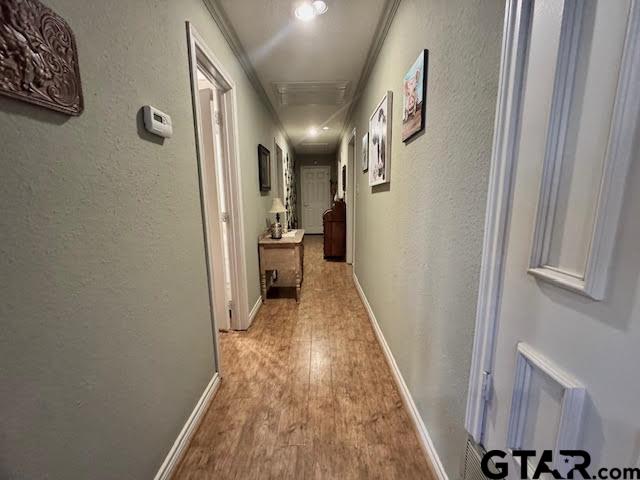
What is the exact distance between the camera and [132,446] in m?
0.90

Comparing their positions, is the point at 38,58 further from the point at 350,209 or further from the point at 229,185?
the point at 350,209

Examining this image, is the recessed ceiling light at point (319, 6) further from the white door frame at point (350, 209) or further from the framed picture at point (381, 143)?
the white door frame at point (350, 209)

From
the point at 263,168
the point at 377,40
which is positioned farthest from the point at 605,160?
the point at 263,168

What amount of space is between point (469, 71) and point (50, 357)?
1.39 m

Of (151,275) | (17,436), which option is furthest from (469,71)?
(17,436)

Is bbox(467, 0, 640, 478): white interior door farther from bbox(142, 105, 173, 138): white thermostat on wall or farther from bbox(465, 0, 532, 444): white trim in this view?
bbox(142, 105, 173, 138): white thermostat on wall

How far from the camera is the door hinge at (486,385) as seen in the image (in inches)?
27.8

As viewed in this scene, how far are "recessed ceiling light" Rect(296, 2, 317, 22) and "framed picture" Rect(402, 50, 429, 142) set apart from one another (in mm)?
734

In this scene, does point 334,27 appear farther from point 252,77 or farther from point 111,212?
point 111,212

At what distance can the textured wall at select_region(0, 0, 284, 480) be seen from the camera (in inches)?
22.5

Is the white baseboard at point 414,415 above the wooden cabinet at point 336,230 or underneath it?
underneath

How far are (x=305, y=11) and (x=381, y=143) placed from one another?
907mm

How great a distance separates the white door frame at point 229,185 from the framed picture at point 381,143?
1091 mm

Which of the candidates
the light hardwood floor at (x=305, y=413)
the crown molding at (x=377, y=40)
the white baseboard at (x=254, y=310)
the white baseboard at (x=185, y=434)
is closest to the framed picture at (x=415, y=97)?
the crown molding at (x=377, y=40)
